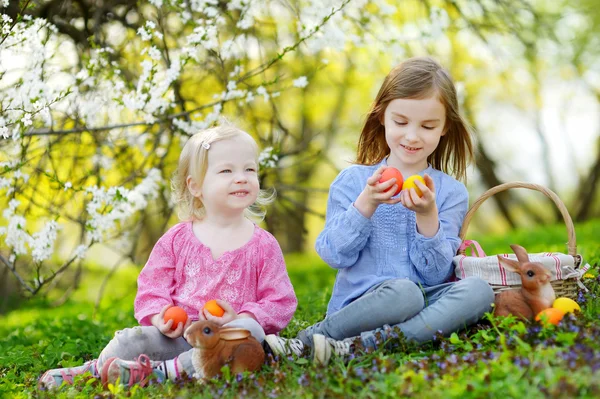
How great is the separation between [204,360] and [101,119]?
2.90 m

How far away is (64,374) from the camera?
309cm

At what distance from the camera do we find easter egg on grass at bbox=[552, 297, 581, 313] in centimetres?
276

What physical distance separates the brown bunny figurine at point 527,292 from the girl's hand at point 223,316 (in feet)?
3.68

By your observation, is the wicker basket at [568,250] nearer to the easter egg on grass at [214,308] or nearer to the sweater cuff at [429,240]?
the sweater cuff at [429,240]

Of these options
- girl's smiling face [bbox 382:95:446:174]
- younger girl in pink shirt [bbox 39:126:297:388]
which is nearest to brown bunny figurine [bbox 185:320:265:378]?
younger girl in pink shirt [bbox 39:126:297:388]

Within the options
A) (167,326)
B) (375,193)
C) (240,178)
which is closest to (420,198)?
(375,193)

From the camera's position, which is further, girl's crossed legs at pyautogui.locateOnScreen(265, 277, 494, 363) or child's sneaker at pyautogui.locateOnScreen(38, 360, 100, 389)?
child's sneaker at pyautogui.locateOnScreen(38, 360, 100, 389)

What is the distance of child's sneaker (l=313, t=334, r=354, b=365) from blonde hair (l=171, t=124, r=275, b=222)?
94 cm

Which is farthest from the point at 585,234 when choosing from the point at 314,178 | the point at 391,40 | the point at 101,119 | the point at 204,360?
the point at 314,178

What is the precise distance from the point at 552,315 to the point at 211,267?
1.48 m

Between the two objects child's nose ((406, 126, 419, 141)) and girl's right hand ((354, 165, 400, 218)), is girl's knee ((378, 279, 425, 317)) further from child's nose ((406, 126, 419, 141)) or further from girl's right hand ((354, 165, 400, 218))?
child's nose ((406, 126, 419, 141))

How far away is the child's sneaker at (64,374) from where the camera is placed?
3029mm

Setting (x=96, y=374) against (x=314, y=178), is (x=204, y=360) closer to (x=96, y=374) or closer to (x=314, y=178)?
(x=96, y=374)

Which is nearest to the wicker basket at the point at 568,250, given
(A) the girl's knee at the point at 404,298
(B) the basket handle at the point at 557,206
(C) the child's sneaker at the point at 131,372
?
(B) the basket handle at the point at 557,206
